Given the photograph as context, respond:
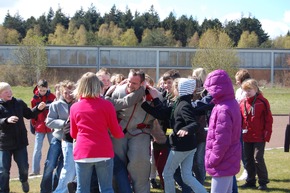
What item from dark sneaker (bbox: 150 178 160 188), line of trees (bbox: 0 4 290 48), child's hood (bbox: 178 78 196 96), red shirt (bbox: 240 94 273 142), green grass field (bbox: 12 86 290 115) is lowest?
green grass field (bbox: 12 86 290 115)

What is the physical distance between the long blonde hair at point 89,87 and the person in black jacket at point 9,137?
1.90m

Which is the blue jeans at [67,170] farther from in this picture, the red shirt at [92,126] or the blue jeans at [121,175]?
the red shirt at [92,126]

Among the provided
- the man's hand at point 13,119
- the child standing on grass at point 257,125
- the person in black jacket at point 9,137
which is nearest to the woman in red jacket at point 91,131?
the man's hand at point 13,119

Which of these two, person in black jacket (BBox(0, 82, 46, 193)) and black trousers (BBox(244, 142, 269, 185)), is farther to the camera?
black trousers (BBox(244, 142, 269, 185))

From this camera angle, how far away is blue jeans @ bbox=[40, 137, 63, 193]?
8.08 meters

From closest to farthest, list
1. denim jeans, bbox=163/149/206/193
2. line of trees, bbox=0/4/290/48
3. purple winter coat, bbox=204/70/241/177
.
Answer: purple winter coat, bbox=204/70/241/177
denim jeans, bbox=163/149/206/193
line of trees, bbox=0/4/290/48

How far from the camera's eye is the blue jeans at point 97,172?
6.50 m

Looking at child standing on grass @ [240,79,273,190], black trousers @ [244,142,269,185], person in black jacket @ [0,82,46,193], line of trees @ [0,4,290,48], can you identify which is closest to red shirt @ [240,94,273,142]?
child standing on grass @ [240,79,273,190]

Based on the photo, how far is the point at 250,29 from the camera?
113 m

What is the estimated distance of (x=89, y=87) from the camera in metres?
6.51

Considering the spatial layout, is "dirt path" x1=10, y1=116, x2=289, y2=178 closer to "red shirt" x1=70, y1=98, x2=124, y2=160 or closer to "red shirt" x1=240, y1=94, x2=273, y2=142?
"red shirt" x1=70, y1=98, x2=124, y2=160

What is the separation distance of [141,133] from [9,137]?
2.17 meters

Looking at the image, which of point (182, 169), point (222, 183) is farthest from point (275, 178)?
point (222, 183)

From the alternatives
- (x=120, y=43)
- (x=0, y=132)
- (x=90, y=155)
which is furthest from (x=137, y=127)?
(x=120, y=43)
